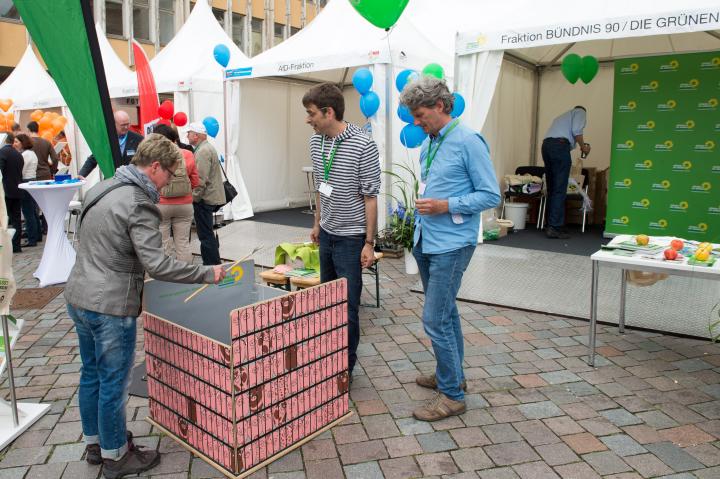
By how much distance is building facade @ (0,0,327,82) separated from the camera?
18891 millimetres

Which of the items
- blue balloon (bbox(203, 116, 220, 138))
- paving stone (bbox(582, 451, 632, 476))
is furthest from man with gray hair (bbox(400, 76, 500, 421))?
blue balloon (bbox(203, 116, 220, 138))

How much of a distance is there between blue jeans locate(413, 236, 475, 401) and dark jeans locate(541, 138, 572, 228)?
5.25 meters

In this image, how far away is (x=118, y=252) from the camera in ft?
7.72

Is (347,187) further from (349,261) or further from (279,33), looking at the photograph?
(279,33)

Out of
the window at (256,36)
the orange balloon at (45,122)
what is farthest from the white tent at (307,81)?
the window at (256,36)

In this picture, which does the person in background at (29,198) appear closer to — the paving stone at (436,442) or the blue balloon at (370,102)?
the blue balloon at (370,102)

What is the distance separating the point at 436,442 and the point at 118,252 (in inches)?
66.0

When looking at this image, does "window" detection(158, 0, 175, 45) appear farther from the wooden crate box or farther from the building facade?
the wooden crate box

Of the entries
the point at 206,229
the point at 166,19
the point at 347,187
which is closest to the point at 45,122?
the point at 206,229

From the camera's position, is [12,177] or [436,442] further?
[12,177]

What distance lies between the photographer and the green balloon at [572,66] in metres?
8.02

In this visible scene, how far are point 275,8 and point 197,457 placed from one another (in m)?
28.5

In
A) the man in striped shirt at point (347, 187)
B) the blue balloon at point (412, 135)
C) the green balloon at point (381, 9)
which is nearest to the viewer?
the man in striped shirt at point (347, 187)

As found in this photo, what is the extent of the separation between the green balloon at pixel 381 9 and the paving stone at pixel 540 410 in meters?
4.20
